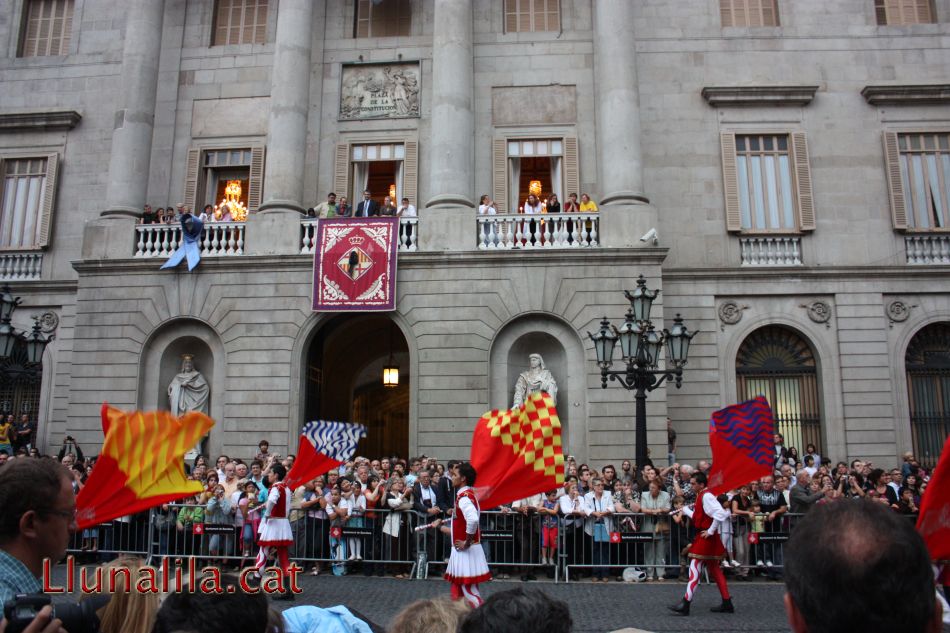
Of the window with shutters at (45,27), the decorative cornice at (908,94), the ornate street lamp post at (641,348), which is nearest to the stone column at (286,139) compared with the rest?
the window with shutters at (45,27)

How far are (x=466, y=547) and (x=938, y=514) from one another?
528 centimetres

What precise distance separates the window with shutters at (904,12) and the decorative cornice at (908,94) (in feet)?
7.92

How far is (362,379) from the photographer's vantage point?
29094 mm

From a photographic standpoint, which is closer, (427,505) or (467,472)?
(467,472)

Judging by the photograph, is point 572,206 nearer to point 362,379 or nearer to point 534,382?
→ point 534,382

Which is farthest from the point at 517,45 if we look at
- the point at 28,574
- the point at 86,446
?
the point at 28,574

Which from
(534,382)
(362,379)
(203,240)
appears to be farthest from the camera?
(362,379)

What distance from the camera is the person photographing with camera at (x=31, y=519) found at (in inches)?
125

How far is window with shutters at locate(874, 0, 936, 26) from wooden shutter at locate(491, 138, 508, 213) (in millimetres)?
11552

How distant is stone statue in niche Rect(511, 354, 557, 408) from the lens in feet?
66.5

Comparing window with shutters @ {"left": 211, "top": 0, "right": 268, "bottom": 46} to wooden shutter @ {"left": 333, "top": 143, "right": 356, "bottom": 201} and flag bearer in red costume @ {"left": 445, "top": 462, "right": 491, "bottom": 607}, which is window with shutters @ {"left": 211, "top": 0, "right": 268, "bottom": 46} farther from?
flag bearer in red costume @ {"left": 445, "top": 462, "right": 491, "bottom": 607}

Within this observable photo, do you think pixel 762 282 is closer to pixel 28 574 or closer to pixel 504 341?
pixel 504 341

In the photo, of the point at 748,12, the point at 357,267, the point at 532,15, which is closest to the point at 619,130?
the point at 532,15

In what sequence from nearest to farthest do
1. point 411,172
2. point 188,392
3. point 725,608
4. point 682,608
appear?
1. point 682,608
2. point 725,608
3. point 188,392
4. point 411,172
